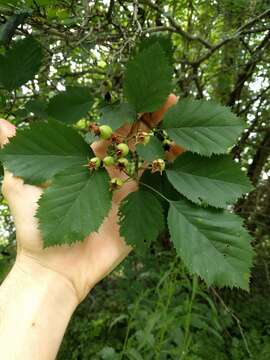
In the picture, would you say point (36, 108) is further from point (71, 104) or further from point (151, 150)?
point (151, 150)

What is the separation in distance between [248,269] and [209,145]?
0.26 meters

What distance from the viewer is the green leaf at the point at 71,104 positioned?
3.25 ft

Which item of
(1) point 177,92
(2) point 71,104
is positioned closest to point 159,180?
(2) point 71,104

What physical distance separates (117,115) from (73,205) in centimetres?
22

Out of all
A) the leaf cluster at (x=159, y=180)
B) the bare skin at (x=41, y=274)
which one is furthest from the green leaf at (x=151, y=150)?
the bare skin at (x=41, y=274)

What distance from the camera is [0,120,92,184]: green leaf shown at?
2.76 ft

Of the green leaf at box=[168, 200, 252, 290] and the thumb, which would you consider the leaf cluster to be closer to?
the green leaf at box=[168, 200, 252, 290]

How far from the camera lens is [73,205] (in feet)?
2.62

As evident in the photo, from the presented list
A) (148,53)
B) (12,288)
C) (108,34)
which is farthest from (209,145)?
(12,288)

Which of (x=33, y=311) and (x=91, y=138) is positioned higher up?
(x=91, y=138)

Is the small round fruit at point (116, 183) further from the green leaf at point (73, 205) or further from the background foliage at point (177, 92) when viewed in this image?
the background foliage at point (177, 92)

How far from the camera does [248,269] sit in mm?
819

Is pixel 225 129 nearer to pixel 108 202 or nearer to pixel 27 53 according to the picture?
pixel 108 202

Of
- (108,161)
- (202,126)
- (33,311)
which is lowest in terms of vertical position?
(33,311)
